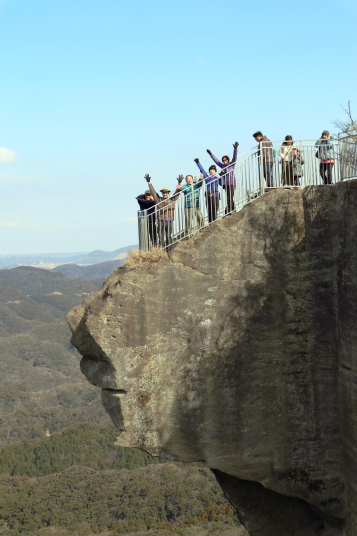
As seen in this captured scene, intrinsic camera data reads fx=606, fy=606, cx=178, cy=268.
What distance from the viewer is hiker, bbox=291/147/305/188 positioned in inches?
473

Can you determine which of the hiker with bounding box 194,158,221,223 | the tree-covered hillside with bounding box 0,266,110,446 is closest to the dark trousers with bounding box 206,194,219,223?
the hiker with bounding box 194,158,221,223

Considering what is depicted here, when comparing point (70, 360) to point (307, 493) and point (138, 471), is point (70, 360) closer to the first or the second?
point (138, 471)

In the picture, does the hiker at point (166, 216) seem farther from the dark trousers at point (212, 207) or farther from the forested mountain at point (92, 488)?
the forested mountain at point (92, 488)

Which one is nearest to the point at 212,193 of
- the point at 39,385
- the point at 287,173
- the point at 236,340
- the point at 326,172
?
the point at 287,173

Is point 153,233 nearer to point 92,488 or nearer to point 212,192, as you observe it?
point 212,192

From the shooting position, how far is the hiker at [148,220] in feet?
42.6

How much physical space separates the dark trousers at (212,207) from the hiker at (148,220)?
1.21 metres

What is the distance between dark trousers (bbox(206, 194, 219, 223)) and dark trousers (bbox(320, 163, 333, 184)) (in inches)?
85.7

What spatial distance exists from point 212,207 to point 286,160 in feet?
5.80

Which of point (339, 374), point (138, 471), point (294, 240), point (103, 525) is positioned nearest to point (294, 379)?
point (339, 374)

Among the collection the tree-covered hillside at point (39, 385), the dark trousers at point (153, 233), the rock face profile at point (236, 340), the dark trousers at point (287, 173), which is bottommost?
the tree-covered hillside at point (39, 385)

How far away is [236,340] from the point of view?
38.5 feet

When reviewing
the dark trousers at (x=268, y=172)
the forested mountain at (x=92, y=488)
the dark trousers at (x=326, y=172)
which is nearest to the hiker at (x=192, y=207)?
the dark trousers at (x=268, y=172)

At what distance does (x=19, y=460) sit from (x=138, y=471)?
15.4m
